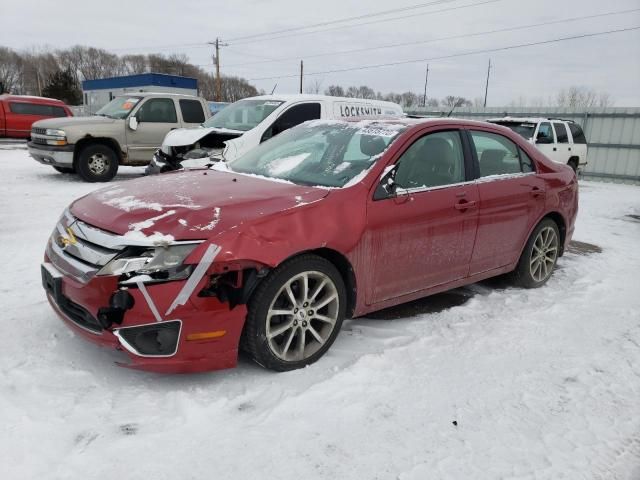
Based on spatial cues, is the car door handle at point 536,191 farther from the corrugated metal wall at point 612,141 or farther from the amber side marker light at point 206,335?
the corrugated metal wall at point 612,141

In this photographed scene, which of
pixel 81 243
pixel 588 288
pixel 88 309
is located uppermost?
pixel 81 243

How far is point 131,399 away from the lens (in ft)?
9.00

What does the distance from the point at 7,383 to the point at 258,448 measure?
150cm

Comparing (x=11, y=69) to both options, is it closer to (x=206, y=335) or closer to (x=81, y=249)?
(x=81, y=249)

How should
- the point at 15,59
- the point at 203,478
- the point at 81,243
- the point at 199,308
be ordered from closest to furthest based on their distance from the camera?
the point at 203,478 < the point at 199,308 < the point at 81,243 < the point at 15,59

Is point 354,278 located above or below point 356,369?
above

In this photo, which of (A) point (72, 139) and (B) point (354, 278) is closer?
(B) point (354, 278)

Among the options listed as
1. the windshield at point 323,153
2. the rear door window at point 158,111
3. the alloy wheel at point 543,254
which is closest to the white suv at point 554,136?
the rear door window at point 158,111

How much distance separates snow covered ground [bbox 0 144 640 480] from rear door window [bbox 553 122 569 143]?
35.7 ft

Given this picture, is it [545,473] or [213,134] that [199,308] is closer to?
[545,473]

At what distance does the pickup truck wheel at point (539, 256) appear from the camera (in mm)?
4781

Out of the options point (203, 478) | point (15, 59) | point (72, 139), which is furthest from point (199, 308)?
point (15, 59)

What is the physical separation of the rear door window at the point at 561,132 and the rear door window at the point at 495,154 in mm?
10384

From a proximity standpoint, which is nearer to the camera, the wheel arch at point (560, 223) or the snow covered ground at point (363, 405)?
the snow covered ground at point (363, 405)
